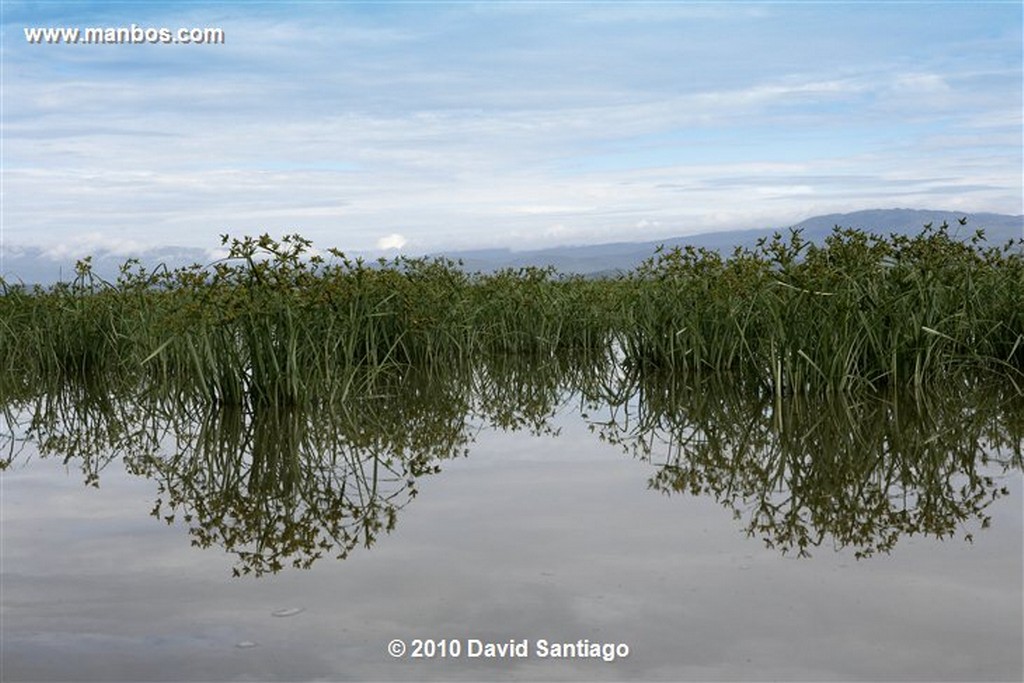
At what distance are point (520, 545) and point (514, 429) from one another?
335cm

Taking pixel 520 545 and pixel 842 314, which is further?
pixel 842 314

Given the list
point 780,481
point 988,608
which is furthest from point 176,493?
point 988,608

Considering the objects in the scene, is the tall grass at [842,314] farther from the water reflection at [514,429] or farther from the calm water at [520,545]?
the calm water at [520,545]

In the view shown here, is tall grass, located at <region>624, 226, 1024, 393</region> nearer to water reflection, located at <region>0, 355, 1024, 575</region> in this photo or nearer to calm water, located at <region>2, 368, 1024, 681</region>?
water reflection, located at <region>0, 355, 1024, 575</region>

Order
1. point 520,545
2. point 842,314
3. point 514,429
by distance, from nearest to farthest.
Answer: point 520,545 → point 514,429 → point 842,314

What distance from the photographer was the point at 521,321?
1351cm

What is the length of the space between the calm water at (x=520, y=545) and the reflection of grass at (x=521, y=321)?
68 centimetres

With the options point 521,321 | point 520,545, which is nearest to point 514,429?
point 520,545

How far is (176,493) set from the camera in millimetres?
5480

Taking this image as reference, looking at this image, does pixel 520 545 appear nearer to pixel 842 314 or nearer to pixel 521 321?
pixel 842 314

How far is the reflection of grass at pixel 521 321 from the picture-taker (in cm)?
830

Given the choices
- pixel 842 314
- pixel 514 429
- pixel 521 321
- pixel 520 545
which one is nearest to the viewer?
pixel 520 545

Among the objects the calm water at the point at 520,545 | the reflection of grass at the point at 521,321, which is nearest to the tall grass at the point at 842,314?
the reflection of grass at the point at 521,321

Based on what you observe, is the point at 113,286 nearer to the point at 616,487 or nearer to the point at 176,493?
the point at 176,493
